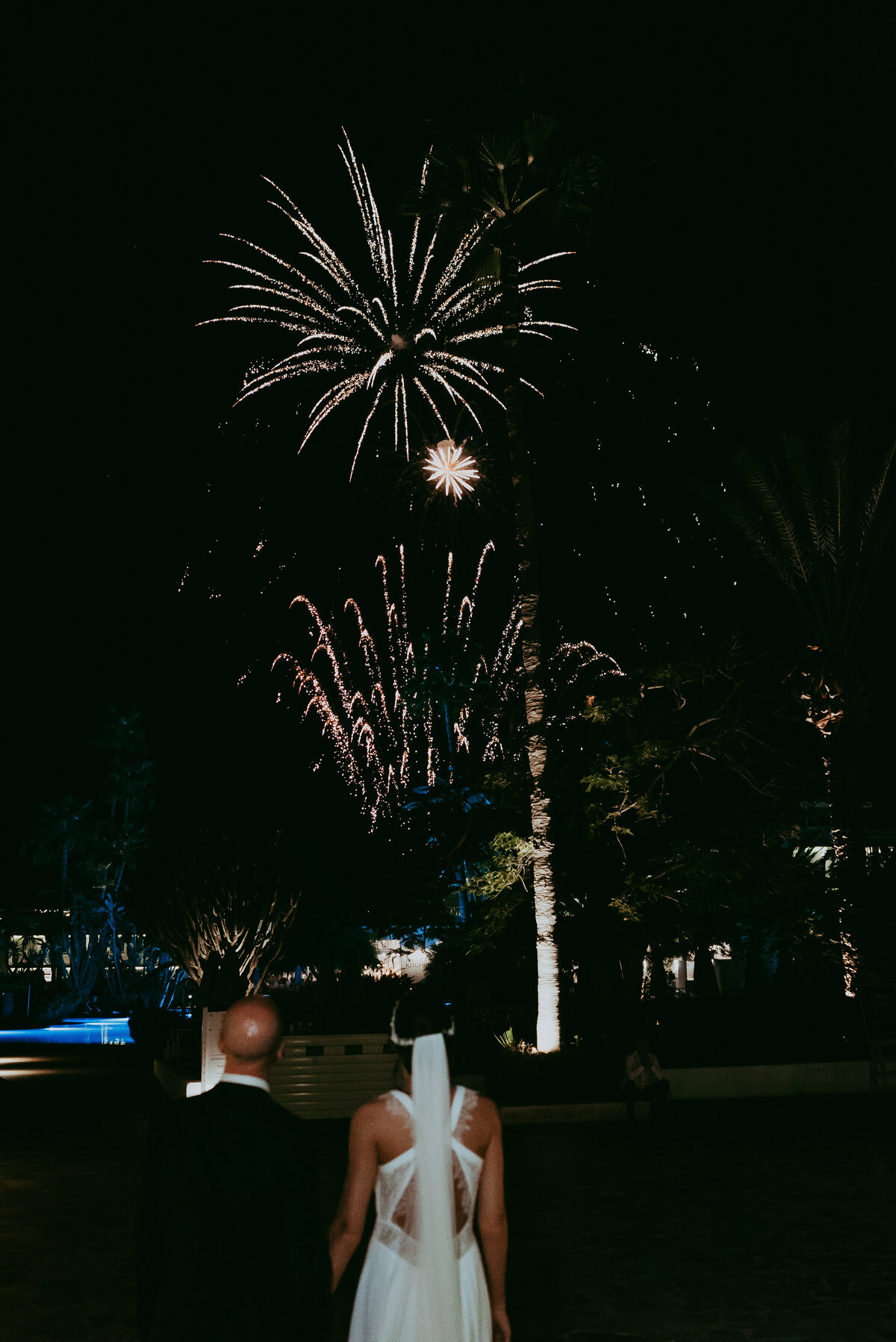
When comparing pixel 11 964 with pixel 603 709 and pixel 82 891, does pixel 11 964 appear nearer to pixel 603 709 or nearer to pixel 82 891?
pixel 82 891

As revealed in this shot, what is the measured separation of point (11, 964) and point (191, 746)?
15.2 metres

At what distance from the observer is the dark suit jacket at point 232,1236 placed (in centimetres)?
325

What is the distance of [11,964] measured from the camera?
2224 inches

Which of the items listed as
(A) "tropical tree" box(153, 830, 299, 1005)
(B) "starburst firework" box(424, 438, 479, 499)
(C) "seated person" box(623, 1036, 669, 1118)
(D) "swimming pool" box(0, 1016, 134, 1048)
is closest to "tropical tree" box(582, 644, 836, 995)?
(C) "seated person" box(623, 1036, 669, 1118)

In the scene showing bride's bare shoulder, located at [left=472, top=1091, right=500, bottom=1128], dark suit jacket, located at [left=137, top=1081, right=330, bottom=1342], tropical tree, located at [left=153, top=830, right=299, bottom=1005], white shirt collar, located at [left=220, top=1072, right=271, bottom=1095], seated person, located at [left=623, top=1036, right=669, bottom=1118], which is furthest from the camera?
tropical tree, located at [left=153, top=830, right=299, bottom=1005]

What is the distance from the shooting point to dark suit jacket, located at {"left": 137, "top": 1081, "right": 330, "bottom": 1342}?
3.25 metres

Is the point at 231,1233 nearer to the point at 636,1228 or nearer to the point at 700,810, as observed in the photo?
the point at 636,1228

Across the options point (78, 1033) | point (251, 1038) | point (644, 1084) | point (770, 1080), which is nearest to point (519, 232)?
point (644, 1084)

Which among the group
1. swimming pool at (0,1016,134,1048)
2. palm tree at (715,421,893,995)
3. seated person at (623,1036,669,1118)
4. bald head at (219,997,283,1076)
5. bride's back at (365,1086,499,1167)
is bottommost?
swimming pool at (0,1016,134,1048)

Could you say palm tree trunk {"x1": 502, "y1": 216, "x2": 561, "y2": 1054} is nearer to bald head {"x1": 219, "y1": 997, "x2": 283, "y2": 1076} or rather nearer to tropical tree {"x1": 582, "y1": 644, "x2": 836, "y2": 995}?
tropical tree {"x1": 582, "y1": 644, "x2": 836, "y2": 995}

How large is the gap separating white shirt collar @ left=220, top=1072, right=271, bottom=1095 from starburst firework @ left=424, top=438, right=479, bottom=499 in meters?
17.9

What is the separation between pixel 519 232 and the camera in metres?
22.1

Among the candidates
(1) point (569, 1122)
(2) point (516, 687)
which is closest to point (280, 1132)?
(1) point (569, 1122)

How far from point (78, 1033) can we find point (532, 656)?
26.0 meters
